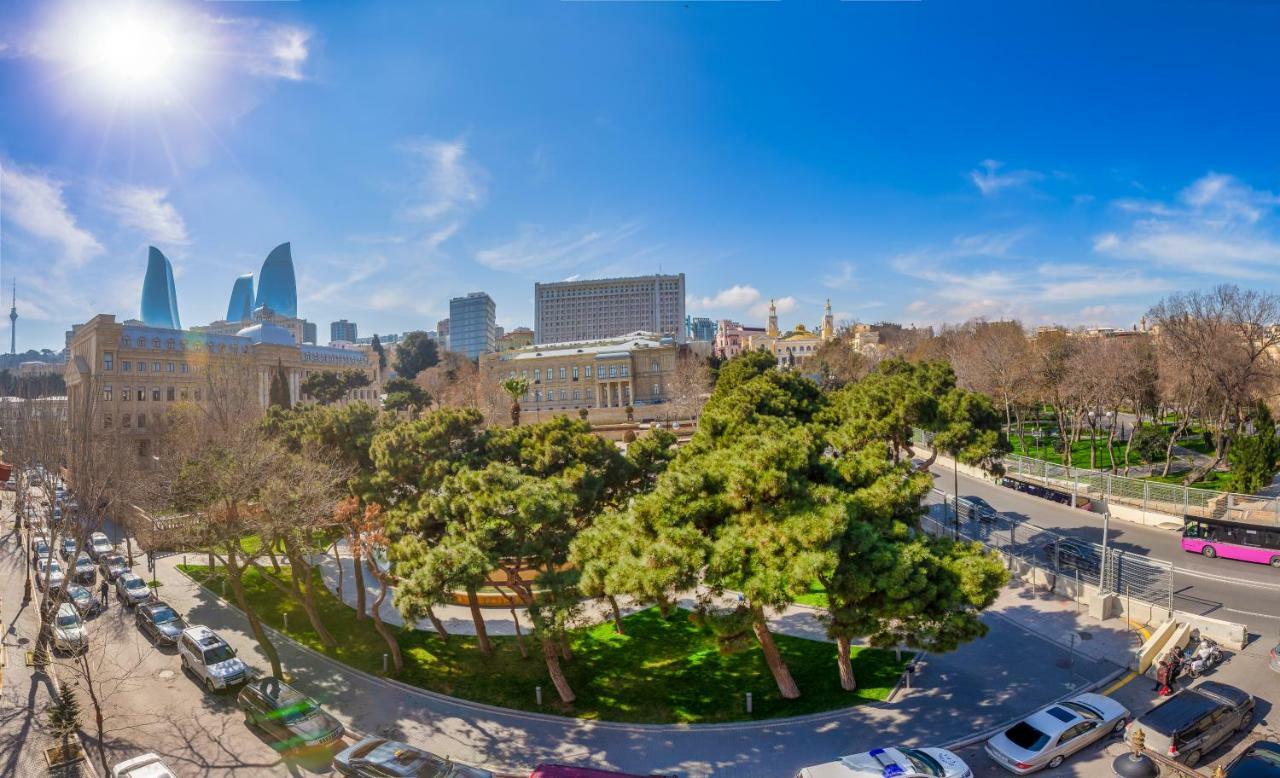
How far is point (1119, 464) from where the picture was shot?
38.8 meters

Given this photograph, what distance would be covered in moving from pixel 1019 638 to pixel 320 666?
839 inches

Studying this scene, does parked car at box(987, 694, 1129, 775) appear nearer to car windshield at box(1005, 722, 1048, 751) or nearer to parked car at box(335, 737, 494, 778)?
car windshield at box(1005, 722, 1048, 751)

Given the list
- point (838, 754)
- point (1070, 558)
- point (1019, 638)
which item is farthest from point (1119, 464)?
point (838, 754)

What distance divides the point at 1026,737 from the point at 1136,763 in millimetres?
1839

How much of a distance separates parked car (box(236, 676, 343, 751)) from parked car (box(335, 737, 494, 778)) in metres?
1.39

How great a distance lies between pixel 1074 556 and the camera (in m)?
22.5

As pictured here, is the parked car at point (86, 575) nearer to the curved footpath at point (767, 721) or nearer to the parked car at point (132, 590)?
the parked car at point (132, 590)

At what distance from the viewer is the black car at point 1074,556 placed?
72.2 feet

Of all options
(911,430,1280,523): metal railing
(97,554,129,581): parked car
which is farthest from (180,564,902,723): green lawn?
(911,430,1280,523): metal railing

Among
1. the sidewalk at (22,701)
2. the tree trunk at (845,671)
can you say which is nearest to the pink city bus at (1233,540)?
the tree trunk at (845,671)

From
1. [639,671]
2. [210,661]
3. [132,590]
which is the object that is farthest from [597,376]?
[639,671]

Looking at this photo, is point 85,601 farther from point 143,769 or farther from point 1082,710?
point 1082,710

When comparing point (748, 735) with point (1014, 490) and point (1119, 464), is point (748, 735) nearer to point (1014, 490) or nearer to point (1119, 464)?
point (1014, 490)

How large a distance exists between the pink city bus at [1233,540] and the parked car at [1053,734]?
14.9m
